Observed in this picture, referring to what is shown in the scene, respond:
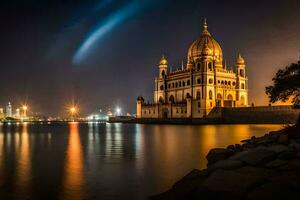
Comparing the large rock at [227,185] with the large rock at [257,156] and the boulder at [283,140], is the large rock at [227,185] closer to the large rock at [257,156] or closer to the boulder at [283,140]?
the large rock at [257,156]

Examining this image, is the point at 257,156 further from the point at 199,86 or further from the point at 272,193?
the point at 199,86

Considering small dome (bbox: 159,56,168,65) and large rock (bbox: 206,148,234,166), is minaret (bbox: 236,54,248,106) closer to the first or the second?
small dome (bbox: 159,56,168,65)

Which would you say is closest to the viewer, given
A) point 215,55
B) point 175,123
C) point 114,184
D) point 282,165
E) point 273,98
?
point 282,165

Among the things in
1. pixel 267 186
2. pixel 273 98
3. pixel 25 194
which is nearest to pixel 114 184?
pixel 25 194

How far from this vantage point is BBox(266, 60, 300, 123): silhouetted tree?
2134 centimetres

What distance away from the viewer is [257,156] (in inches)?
462

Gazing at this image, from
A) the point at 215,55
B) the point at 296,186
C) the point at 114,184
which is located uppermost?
the point at 215,55

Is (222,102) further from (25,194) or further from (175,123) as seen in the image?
(25,194)

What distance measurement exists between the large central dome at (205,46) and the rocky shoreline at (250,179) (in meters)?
89.9

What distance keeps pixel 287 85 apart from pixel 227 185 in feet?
46.7

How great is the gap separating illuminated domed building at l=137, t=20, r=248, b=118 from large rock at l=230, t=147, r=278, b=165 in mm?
77448

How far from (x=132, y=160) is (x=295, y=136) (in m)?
9.14

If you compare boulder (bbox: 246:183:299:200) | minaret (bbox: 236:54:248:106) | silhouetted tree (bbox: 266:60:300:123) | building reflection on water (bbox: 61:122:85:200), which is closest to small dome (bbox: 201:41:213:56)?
minaret (bbox: 236:54:248:106)

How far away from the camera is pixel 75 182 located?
14.6 meters
